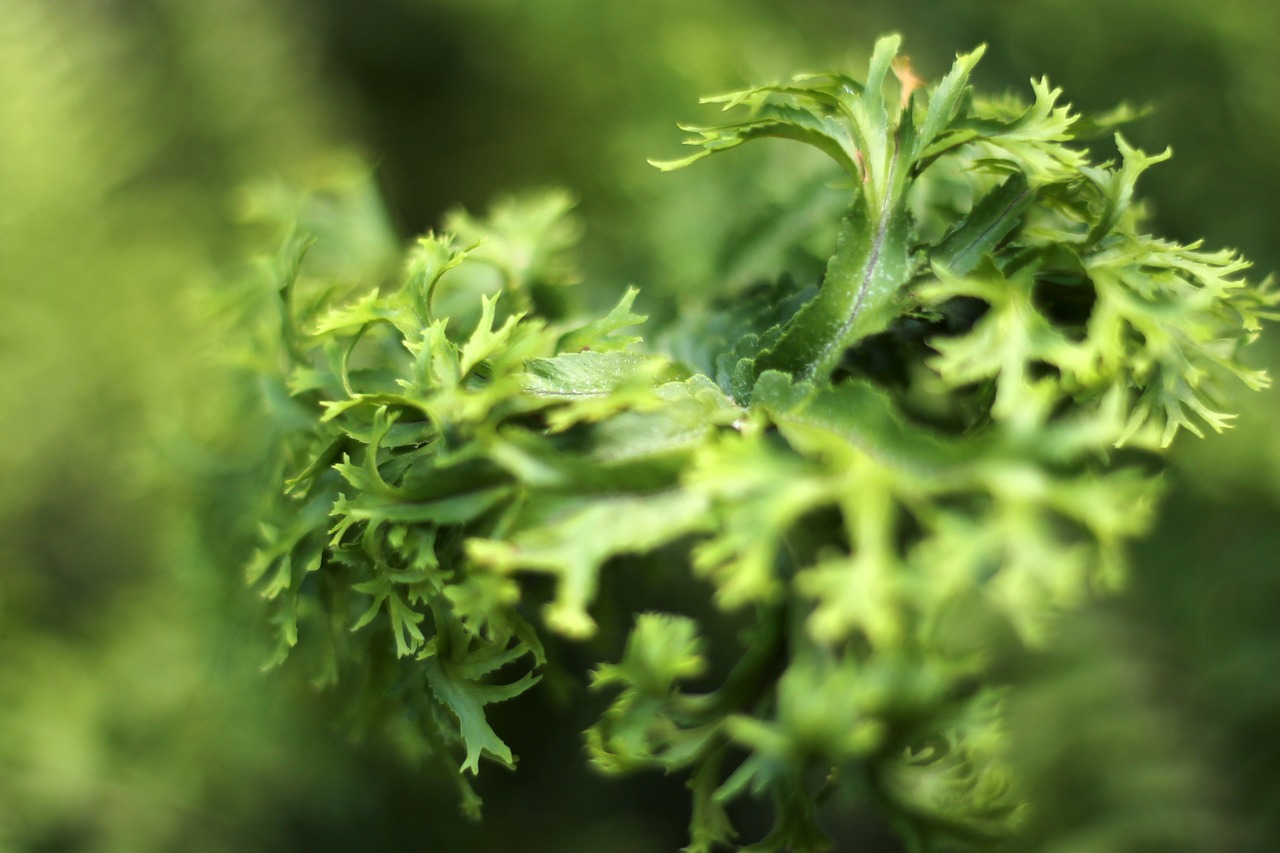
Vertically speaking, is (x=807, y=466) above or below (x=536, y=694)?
above

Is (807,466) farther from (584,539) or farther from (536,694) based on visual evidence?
(536,694)

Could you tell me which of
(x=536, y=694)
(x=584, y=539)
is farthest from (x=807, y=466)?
(x=536, y=694)

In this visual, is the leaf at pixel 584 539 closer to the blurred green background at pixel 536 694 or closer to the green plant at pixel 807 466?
the green plant at pixel 807 466

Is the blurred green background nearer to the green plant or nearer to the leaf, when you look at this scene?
the green plant

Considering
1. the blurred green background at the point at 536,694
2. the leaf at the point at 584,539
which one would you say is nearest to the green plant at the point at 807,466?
the leaf at the point at 584,539

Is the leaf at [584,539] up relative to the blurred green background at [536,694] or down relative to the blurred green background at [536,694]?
up

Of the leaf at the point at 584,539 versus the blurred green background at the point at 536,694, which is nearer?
the leaf at the point at 584,539
